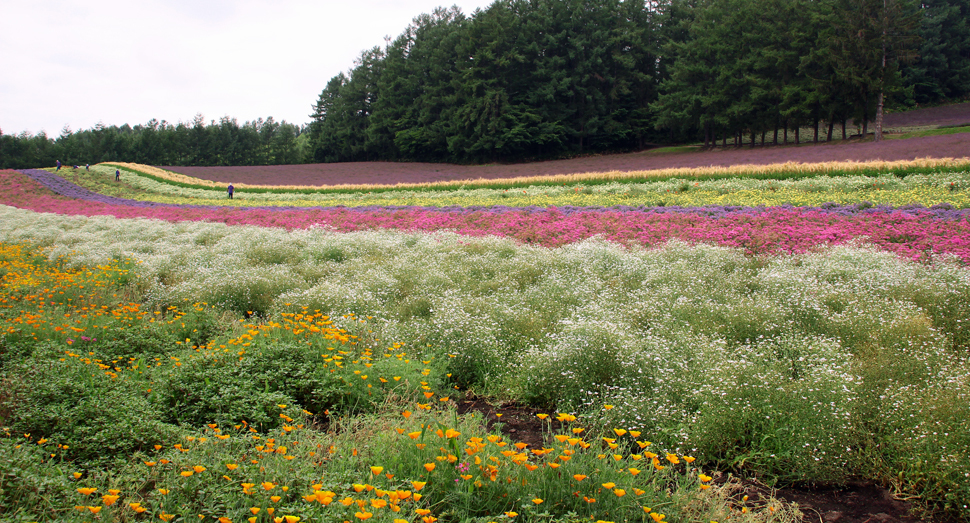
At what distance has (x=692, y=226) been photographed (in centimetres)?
1272

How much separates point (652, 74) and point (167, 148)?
Answer: 277 ft

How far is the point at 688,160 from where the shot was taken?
40.1 metres

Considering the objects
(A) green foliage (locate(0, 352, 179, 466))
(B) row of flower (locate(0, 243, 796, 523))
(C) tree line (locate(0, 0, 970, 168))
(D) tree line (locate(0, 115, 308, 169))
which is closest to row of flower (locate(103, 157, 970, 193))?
(C) tree line (locate(0, 0, 970, 168))

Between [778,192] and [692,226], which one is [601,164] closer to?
[778,192]

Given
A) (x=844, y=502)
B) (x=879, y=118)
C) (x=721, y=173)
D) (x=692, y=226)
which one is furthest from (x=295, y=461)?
(x=879, y=118)

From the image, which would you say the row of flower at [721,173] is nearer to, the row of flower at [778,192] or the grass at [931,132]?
the row of flower at [778,192]

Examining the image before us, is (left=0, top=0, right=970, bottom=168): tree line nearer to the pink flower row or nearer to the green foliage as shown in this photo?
the pink flower row

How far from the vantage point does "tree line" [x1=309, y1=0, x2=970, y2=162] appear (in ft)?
141

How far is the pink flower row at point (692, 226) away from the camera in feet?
33.0

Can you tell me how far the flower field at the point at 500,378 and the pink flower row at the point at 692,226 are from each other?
0.14 m

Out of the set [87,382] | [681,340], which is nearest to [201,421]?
[87,382]

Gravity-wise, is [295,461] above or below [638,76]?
below

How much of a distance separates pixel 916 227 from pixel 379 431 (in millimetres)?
11902

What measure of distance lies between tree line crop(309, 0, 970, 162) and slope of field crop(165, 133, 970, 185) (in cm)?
541
